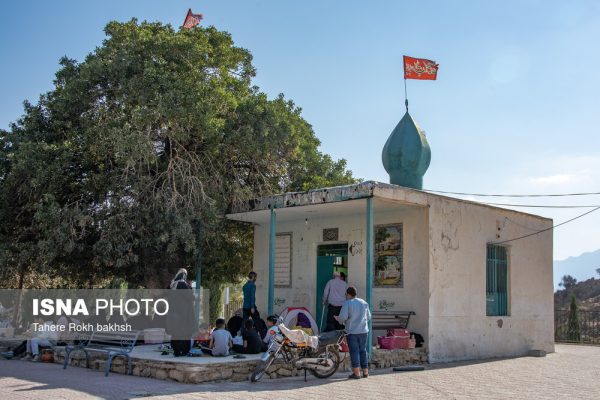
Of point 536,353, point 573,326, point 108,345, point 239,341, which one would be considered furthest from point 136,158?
point 573,326

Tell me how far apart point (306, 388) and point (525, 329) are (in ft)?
28.4

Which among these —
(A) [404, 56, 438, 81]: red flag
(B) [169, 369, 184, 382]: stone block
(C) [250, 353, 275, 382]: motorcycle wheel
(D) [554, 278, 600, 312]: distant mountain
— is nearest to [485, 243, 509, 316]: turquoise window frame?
(A) [404, 56, 438, 81]: red flag

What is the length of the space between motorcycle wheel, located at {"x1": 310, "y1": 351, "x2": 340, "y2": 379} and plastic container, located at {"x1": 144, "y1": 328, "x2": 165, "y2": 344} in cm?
433

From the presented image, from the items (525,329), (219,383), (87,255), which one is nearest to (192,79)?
(87,255)

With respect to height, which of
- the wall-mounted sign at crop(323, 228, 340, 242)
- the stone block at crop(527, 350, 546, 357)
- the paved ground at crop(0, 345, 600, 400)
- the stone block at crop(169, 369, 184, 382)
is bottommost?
the stone block at crop(527, 350, 546, 357)

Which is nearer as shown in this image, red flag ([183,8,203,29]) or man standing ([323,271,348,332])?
man standing ([323,271,348,332])

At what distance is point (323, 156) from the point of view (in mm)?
18375

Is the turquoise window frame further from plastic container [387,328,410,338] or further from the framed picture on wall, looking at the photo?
plastic container [387,328,410,338]

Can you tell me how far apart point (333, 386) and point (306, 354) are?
108cm

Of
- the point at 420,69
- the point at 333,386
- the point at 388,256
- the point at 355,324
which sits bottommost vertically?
the point at 333,386

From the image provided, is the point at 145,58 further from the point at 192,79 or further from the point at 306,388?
the point at 306,388

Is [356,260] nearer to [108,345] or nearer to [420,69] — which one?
[420,69]

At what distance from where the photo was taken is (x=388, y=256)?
14797 mm

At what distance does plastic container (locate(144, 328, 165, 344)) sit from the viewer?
13741mm
